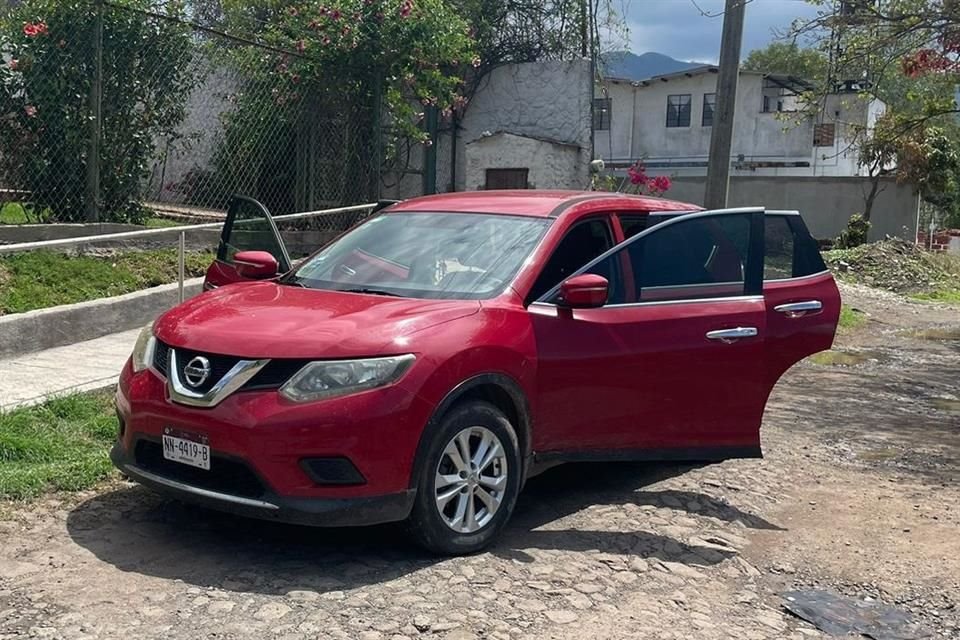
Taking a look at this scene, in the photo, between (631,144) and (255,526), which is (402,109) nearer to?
(255,526)

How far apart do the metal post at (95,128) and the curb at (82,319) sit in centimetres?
132

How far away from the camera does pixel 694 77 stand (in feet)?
137

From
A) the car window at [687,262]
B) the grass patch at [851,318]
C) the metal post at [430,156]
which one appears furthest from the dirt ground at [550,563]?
the metal post at [430,156]

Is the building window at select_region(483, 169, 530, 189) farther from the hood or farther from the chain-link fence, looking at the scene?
the hood

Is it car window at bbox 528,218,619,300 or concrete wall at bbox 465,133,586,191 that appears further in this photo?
concrete wall at bbox 465,133,586,191

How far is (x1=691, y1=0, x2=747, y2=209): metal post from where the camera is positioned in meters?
11.6

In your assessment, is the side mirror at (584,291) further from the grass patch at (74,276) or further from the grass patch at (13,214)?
the grass patch at (13,214)

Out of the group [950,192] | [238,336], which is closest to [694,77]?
[950,192]

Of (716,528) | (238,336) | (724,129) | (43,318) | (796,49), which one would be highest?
(796,49)

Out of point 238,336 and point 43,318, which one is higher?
point 238,336

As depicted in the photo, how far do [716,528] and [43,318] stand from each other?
17.3ft

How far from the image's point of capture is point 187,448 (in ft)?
14.8

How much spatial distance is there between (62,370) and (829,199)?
2833 cm

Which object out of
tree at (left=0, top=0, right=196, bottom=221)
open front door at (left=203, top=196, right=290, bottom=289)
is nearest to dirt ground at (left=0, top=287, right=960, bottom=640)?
open front door at (left=203, top=196, right=290, bottom=289)
